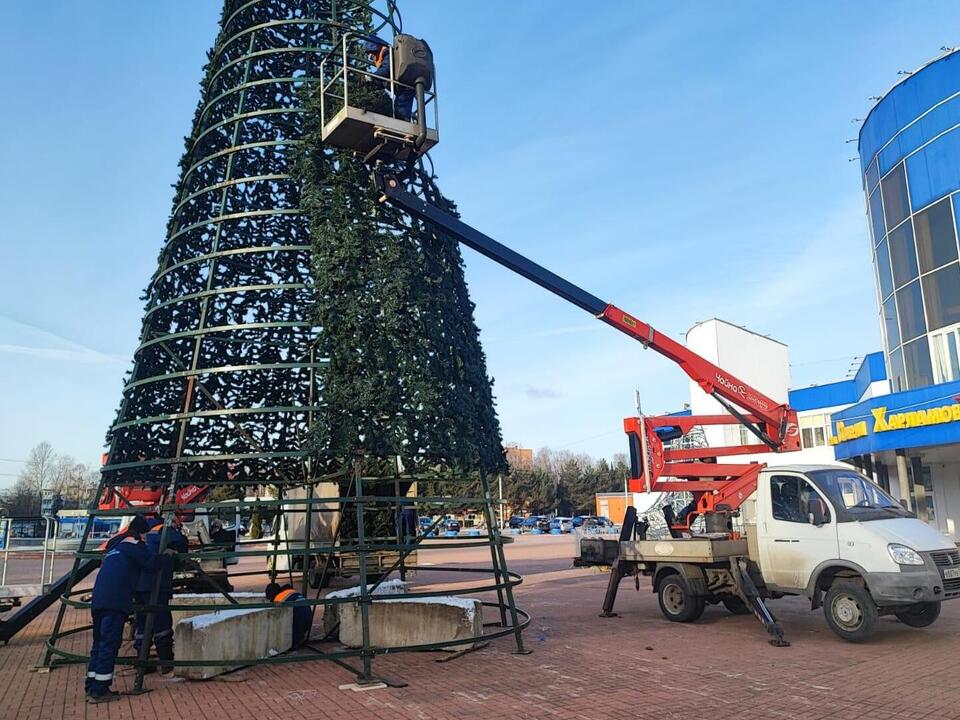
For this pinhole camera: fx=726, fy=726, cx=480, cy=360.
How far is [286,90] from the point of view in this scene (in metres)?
10.9

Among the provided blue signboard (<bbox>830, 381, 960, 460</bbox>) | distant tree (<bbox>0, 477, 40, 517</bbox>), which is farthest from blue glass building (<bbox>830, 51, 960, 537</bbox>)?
distant tree (<bbox>0, 477, 40, 517</bbox>)

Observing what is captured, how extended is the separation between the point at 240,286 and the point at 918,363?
973 inches

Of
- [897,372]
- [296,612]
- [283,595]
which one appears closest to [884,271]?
[897,372]

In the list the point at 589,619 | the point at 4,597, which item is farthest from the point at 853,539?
the point at 4,597

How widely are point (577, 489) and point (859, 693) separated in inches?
3010

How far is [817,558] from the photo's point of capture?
32.7 feet

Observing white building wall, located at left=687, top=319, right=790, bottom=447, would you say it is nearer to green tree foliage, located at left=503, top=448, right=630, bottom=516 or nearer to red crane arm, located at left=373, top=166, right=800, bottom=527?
red crane arm, located at left=373, top=166, right=800, bottom=527

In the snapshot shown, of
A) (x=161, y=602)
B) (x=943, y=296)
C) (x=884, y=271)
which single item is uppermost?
(x=884, y=271)

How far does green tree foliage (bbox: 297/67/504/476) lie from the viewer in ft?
28.2

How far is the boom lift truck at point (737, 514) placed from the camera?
30.7ft

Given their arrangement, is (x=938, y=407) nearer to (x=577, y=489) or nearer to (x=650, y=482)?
(x=650, y=482)

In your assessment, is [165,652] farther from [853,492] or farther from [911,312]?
[911,312]

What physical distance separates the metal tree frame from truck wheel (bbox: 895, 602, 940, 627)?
17.7ft

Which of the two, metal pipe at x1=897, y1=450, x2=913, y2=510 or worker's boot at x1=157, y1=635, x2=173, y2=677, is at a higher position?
metal pipe at x1=897, y1=450, x2=913, y2=510
